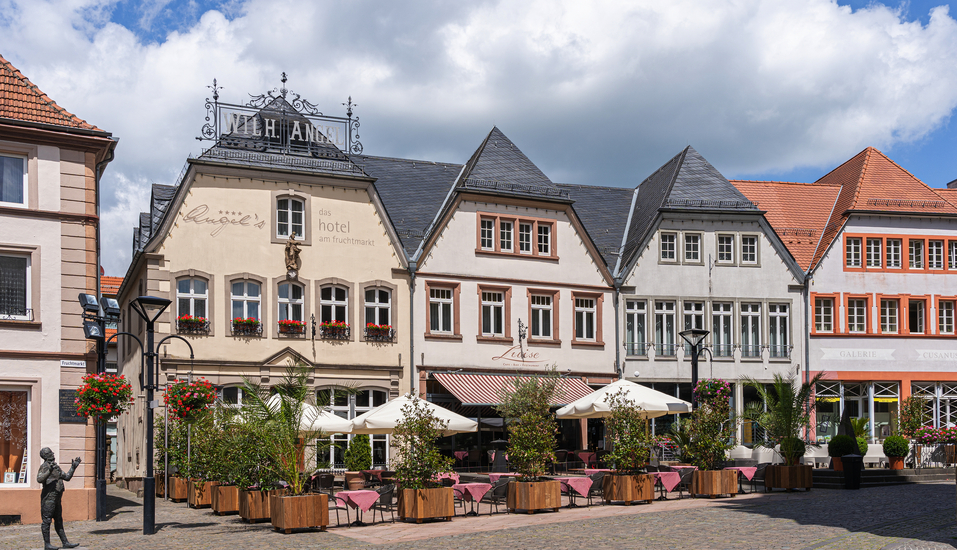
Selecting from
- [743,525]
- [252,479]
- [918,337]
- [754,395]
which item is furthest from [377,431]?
[918,337]

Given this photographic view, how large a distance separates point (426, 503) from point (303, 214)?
1503 centimetres

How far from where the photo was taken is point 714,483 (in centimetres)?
2317

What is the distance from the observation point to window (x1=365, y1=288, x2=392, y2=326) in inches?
1310

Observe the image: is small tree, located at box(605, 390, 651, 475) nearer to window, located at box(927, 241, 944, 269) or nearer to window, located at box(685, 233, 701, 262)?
window, located at box(685, 233, 701, 262)

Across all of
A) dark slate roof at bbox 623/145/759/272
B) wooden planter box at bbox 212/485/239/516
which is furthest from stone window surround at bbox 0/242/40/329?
dark slate roof at bbox 623/145/759/272

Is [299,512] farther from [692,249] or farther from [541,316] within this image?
[692,249]

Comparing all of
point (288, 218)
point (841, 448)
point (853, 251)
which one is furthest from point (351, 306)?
point (853, 251)

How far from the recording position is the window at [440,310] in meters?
34.2

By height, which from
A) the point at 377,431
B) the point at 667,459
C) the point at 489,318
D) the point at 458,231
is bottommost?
the point at 667,459

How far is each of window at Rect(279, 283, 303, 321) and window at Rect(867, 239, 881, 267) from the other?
2181 cm

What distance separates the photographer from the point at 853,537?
1581cm

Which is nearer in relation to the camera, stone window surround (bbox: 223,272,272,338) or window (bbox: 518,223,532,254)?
A: stone window surround (bbox: 223,272,272,338)

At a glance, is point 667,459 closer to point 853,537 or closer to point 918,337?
point 918,337

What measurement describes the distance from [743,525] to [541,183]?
809 inches
